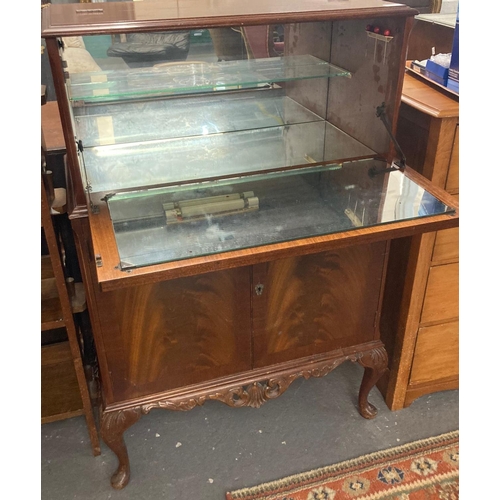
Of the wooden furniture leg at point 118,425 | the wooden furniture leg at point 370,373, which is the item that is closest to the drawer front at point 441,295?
the wooden furniture leg at point 370,373

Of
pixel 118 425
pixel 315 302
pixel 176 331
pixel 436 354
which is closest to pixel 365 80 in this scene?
pixel 315 302

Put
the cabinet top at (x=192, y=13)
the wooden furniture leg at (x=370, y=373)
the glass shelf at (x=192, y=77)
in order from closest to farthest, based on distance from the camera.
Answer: the cabinet top at (x=192, y=13)
the glass shelf at (x=192, y=77)
the wooden furniture leg at (x=370, y=373)

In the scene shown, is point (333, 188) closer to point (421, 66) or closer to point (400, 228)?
point (400, 228)

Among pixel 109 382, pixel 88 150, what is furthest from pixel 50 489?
pixel 88 150

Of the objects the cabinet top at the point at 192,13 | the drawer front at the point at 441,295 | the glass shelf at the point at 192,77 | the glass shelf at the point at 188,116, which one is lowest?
the drawer front at the point at 441,295

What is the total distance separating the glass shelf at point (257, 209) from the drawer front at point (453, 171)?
0.16 m

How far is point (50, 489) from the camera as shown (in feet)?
4.80

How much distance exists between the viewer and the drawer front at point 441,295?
1.49 metres

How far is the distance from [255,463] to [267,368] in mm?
330

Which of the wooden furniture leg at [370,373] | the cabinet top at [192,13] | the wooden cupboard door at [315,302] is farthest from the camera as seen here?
the wooden furniture leg at [370,373]

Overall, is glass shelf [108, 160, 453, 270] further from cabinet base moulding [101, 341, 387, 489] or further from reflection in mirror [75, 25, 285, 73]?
A: cabinet base moulding [101, 341, 387, 489]

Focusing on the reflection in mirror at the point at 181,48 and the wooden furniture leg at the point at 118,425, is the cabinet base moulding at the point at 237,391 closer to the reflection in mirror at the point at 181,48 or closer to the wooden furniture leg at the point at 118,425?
the wooden furniture leg at the point at 118,425

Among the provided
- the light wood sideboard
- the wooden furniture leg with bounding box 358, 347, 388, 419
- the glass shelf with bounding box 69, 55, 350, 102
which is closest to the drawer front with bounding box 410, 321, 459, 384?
the light wood sideboard

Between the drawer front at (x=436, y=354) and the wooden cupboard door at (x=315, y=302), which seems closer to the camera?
the wooden cupboard door at (x=315, y=302)
